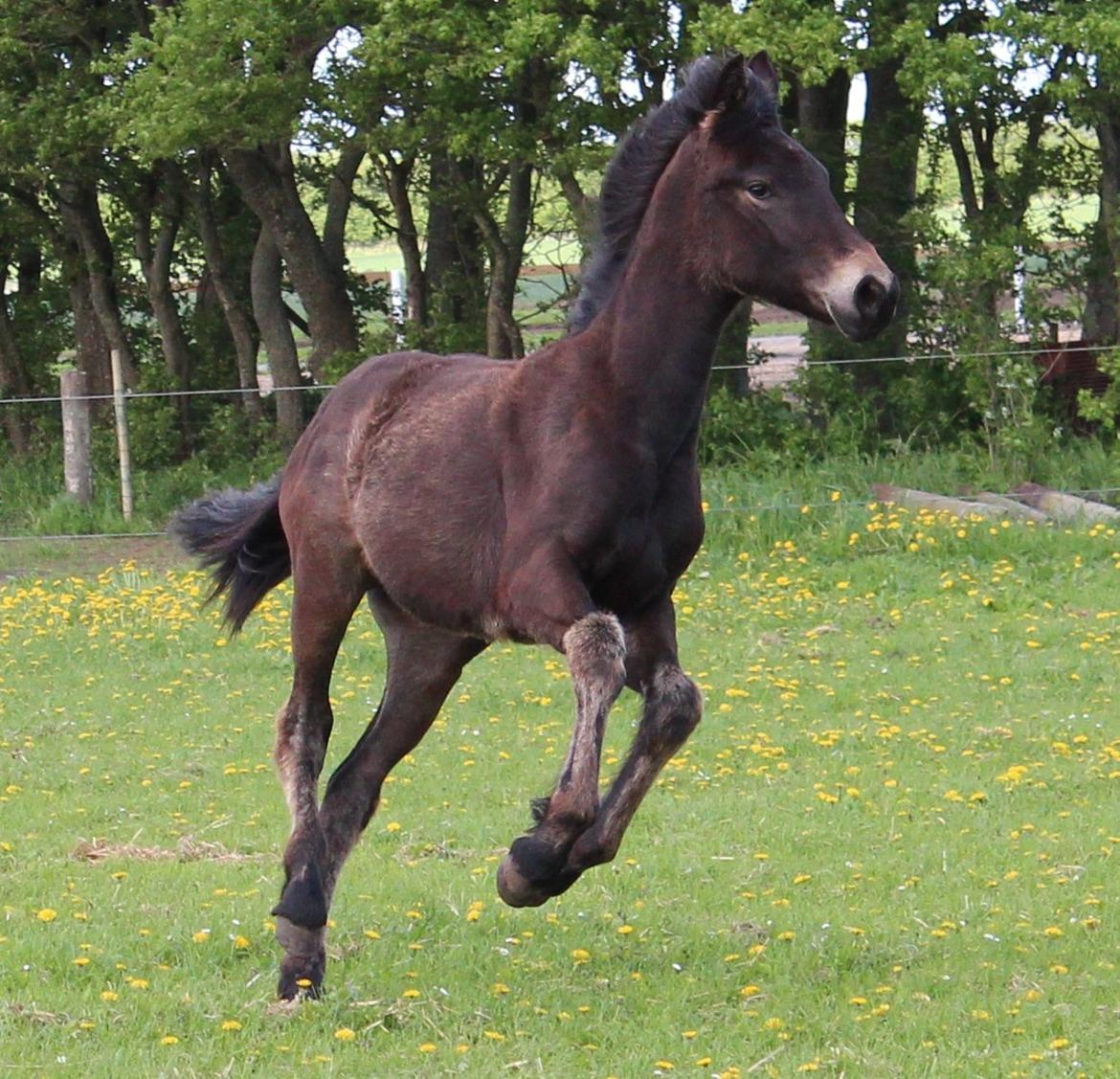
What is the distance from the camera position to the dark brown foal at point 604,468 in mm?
5305

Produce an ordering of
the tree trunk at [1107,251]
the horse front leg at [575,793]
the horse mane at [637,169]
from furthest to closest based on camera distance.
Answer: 1. the tree trunk at [1107,251]
2. the horse mane at [637,169]
3. the horse front leg at [575,793]

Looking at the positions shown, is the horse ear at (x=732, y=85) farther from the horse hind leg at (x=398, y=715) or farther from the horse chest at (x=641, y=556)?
the horse hind leg at (x=398, y=715)

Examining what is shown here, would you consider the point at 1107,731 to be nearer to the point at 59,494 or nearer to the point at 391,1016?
the point at 391,1016

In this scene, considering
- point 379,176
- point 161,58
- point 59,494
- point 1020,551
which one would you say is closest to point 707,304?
point 1020,551

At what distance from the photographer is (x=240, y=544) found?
7.30 meters

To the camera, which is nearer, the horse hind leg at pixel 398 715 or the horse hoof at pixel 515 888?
the horse hoof at pixel 515 888

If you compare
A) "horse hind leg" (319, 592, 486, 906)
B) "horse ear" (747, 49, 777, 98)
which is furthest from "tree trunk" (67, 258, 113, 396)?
"horse ear" (747, 49, 777, 98)

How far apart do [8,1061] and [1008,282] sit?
1447cm

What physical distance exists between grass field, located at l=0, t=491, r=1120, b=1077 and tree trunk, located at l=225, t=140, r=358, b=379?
6723 mm

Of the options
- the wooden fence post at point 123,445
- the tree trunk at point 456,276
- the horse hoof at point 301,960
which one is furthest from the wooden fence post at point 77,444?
the horse hoof at point 301,960

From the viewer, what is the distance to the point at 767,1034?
5.32 m

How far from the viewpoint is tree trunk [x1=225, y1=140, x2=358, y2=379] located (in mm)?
20312

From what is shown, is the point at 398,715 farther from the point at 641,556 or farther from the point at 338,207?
the point at 338,207

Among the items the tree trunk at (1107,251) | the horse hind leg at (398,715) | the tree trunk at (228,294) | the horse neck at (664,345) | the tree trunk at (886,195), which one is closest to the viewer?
the horse neck at (664,345)
